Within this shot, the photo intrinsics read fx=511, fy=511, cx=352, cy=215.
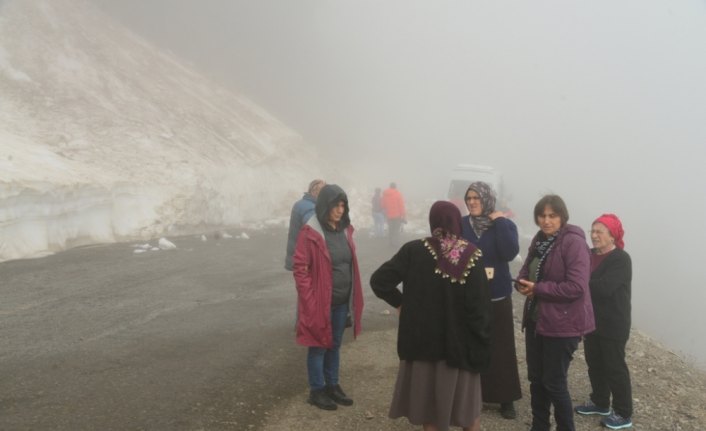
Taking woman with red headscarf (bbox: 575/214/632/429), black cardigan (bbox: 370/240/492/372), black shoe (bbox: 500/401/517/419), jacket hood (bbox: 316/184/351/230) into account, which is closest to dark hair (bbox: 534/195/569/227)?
woman with red headscarf (bbox: 575/214/632/429)

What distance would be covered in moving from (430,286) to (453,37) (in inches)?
3119

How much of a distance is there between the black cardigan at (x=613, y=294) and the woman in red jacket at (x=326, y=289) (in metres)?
2.15

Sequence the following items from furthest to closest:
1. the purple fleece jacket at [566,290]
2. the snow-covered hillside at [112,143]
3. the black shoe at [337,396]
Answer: the snow-covered hillside at [112,143], the black shoe at [337,396], the purple fleece jacket at [566,290]

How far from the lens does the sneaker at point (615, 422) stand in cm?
460

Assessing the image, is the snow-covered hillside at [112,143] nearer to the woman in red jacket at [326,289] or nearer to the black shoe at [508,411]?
the woman in red jacket at [326,289]

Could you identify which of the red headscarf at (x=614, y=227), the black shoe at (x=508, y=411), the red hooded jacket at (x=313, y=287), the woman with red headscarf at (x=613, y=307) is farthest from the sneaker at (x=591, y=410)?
the red hooded jacket at (x=313, y=287)

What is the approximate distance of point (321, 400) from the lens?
4.67 m

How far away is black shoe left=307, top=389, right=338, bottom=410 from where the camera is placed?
4656 mm

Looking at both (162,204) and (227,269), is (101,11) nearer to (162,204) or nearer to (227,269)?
(162,204)

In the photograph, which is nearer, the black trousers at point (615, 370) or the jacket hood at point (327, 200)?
the jacket hood at point (327, 200)

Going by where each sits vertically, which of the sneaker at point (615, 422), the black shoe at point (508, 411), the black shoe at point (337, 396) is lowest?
the sneaker at point (615, 422)

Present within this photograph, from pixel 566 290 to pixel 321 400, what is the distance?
2.36m

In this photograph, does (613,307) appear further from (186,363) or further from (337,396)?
(186,363)

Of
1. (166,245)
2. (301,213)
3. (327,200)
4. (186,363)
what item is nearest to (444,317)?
(327,200)
